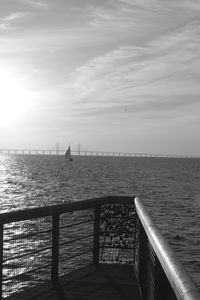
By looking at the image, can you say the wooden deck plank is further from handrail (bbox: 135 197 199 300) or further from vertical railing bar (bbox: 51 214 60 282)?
handrail (bbox: 135 197 199 300)

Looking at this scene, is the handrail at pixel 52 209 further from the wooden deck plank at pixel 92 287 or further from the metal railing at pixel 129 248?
the wooden deck plank at pixel 92 287

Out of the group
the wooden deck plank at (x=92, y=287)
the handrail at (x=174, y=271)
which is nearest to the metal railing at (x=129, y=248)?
the handrail at (x=174, y=271)

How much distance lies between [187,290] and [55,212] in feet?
11.8

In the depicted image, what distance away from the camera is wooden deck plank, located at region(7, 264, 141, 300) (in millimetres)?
5527

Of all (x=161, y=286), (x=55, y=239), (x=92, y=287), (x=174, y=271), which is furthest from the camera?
(x=92, y=287)

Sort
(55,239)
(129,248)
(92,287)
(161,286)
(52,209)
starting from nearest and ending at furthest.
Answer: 1. (161,286)
2. (52,209)
3. (55,239)
4. (92,287)
5. (129,248)

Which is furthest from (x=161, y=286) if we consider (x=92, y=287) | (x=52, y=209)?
(x=92, y=287)

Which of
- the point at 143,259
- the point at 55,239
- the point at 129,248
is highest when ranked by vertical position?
the point at 55,239

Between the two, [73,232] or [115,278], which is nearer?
[115,278]

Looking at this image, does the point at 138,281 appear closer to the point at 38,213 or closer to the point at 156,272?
→ the point at 38,213

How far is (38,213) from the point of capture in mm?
5406

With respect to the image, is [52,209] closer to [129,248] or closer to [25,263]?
[129,248]

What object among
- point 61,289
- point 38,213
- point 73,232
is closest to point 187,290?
point 38,213

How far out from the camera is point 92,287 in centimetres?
596
